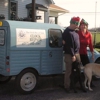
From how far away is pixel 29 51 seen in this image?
6.38m

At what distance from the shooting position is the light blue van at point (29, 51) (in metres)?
6.07

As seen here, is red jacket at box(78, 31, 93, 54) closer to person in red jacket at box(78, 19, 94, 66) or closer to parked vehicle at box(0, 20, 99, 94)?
person in red jacket at box(78, 19, 94, 66)

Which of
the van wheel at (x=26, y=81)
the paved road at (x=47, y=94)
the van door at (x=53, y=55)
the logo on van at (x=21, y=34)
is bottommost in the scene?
the paved road at (x=47, y=94)

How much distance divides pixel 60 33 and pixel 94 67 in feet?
4.66

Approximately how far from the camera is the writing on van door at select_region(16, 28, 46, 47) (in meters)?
6.16

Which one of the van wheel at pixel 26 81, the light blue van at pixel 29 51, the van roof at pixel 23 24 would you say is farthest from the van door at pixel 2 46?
the van wheel at pixel 26 81

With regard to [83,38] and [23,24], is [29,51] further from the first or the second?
[83,38]

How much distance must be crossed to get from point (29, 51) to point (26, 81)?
0.82m

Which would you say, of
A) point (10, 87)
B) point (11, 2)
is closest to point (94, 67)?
point (10, 87)

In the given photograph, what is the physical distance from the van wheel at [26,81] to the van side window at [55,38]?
1020mm

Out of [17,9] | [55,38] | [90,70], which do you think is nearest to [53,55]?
[55,38]

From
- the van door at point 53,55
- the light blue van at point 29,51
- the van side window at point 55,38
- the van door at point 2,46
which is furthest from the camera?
the van side window at point 55,38

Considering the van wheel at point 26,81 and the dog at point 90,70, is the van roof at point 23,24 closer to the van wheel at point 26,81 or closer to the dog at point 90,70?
the van wheel at point 26,81

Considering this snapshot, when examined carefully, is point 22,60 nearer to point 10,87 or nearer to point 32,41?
point 32,41
